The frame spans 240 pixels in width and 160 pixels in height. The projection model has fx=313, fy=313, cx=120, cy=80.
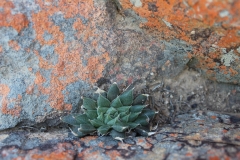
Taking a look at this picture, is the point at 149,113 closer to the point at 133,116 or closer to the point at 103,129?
the point at 133,116

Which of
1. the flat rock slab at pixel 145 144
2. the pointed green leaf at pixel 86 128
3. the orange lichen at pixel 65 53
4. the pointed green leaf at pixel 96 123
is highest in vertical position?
the orange lichen at pixel 65 53

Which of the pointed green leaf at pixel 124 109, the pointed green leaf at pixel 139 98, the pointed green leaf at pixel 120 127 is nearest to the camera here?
A: the pointed green leaf at pixel 120 127

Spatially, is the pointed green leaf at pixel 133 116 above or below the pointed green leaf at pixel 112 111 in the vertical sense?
below

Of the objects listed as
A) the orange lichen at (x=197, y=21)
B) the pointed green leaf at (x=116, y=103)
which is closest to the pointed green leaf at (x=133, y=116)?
the pointed green leaf at (x=116, y=103)

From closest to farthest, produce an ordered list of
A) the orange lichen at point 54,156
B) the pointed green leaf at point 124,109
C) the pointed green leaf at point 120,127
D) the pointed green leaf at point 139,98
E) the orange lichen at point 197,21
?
the orange lichen at point 197,21
the orange lichen at point 54,156
the pointed green leaf at point 120,127
the pointed green leaf at point 124,109
the pointed green leaf at point 139,98

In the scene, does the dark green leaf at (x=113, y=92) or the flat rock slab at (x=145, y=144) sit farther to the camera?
the dark green leaf at (x=113, y=92)

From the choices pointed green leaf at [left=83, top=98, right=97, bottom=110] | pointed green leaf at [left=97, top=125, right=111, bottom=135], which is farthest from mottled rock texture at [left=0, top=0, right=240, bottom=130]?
pointed green leaf at [left=97, top=125, right=111, bottom=135]

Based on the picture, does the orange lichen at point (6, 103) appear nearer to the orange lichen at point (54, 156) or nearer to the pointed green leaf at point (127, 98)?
the orange lichen at point (54, 156)
